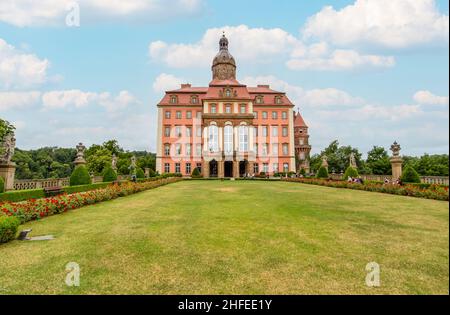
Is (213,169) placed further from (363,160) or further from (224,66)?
(363,160)

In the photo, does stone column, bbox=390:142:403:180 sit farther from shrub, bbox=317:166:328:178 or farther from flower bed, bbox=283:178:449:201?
shrub, bbox=317:166:328:178

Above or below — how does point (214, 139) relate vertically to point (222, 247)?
above

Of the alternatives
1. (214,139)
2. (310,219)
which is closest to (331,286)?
(310,219)

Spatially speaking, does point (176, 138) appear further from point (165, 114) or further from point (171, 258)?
point (171, 258)

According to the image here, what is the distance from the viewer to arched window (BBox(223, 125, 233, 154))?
1705 inches

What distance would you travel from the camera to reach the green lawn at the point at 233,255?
361cm

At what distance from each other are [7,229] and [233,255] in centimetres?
532

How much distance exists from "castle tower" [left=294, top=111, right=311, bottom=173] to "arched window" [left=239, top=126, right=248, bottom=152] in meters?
14.4

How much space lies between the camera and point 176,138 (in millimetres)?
46719

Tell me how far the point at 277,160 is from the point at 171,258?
4364 cm

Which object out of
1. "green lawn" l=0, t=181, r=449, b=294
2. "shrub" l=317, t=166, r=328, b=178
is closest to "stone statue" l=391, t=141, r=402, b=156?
"shrub" l=317, t=166, r=328, b=178

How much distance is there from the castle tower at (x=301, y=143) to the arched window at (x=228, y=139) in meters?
16.9

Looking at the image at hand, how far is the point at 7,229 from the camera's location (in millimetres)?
5930

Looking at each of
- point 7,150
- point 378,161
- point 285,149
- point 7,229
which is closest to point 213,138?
point 285,149
